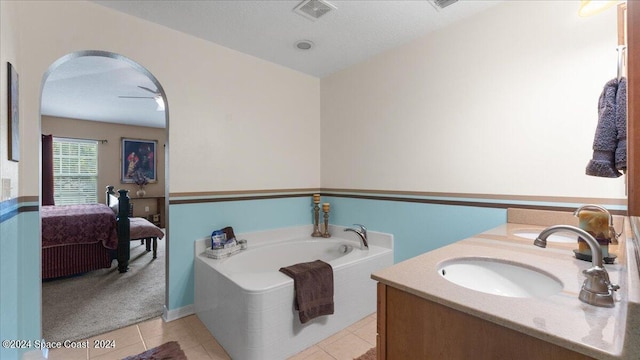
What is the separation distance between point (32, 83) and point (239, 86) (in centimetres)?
142

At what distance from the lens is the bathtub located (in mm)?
1681

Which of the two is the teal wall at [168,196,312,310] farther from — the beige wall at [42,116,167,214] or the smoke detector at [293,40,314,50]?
the beige wall at [42,116,167,214]

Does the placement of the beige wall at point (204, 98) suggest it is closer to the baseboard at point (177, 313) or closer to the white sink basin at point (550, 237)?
the baseboard at point (177, 313)

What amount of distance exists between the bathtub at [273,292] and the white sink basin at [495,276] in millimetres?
1068

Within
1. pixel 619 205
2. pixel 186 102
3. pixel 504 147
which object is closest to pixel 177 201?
pixel 186 102

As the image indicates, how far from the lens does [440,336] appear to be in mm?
787

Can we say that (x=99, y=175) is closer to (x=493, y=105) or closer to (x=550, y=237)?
(x=493, y=105)

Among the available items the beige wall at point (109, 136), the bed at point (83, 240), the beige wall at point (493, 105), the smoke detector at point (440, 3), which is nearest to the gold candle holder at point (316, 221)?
the beige wall at point (493, 105)

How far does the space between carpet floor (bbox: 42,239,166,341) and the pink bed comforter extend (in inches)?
16.4

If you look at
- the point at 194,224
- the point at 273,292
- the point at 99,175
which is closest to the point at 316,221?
the point at 194,224

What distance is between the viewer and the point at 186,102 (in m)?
2.30

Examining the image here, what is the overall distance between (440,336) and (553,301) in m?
0.32

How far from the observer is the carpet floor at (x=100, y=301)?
2084 mm

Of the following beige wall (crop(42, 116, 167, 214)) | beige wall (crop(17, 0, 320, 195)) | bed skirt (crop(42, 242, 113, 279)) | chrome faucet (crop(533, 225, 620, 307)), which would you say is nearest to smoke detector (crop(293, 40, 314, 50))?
beige wall (crop(17, 0, 320, 195))
